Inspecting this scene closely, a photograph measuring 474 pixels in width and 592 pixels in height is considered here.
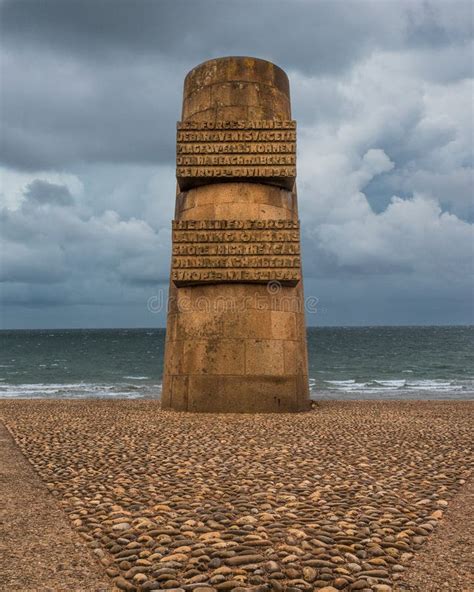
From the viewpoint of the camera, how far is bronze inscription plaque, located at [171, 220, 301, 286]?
14797mm

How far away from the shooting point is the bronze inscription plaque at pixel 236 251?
14797 mm

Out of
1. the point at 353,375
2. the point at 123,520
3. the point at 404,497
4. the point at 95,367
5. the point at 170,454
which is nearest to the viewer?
the point at 123,520

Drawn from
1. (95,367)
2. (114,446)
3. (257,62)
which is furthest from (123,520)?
(95,367)

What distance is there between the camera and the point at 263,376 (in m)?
14.7

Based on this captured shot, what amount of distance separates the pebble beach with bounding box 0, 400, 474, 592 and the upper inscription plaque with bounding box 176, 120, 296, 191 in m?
6.97

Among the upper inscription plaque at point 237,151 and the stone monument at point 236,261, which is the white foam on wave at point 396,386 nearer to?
the stone monument at point 236,261

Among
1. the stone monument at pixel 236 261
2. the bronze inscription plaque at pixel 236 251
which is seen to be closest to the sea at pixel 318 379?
the stone monument at pixel 236 261

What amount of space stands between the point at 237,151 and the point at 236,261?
3125 millimetres

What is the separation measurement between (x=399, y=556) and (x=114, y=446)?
6162 millimetres

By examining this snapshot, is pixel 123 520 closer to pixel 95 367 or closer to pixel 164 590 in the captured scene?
pixel 164 590

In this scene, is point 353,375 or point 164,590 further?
point 353,375

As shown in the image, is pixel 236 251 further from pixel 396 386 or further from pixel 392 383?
pixel 392 383

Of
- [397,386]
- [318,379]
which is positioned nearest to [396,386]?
[397,386]

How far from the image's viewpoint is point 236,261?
1480 cm
